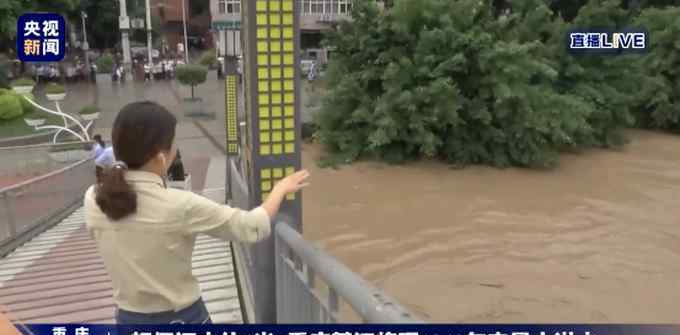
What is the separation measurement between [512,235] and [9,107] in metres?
15.9

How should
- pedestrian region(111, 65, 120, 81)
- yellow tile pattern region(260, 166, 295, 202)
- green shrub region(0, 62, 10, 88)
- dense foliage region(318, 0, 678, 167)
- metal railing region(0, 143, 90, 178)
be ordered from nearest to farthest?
yellow tile pattern region(260, 166, 295, 202), metal railing region(0, 143, 90, 178), dense foliage region(318, 0, 678, 167), green shrub region(0, 62, 10, 88), pedestrian region(111, 65, 120, 81)

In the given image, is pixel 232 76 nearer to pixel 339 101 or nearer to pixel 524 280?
pixel 339 101

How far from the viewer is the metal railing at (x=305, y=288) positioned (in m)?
1.67

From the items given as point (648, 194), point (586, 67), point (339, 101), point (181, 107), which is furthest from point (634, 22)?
point (181, 107)

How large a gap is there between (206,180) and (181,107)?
11.9 meters

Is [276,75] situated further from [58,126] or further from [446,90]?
[58,126]

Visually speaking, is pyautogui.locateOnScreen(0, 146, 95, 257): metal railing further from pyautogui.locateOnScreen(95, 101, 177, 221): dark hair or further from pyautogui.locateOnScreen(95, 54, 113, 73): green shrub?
pyautogui.locateOnScreen(95, 54, 113, 73): green shrub

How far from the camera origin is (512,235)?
33.4ft

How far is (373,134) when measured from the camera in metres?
14.1

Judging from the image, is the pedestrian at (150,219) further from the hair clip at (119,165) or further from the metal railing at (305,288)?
the metal railing at (305,288)

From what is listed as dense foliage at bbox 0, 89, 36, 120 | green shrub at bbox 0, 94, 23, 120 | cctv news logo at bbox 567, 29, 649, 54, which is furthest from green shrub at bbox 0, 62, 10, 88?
cctv news logo at bbox 567, 29, 649, 54

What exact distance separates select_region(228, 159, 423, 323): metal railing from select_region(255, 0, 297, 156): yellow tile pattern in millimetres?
461

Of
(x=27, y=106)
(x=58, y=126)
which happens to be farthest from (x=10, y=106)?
(x=58, y=126)

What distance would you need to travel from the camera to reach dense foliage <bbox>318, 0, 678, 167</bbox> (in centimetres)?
1358
